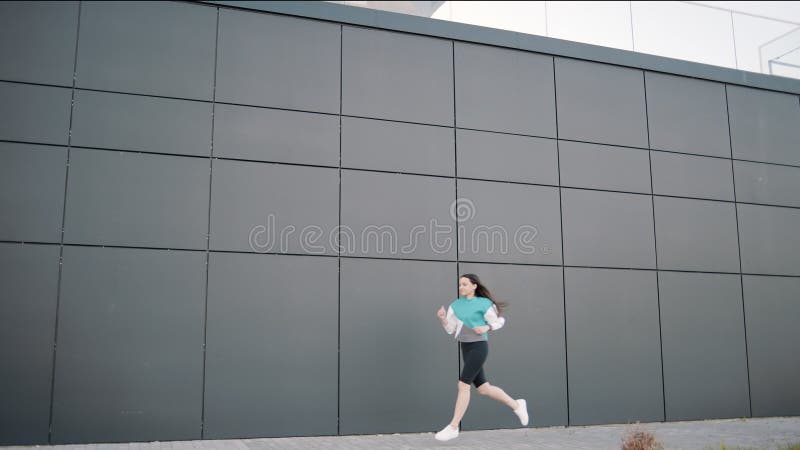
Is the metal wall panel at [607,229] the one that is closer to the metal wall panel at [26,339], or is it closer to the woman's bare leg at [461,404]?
the woman's bare leg at [461,404]

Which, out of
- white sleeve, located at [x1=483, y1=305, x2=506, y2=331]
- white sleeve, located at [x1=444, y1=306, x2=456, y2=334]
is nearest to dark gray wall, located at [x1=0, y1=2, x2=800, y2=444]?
white sleeve, located at [x1=444, y1=306, x2=456, y2=334]

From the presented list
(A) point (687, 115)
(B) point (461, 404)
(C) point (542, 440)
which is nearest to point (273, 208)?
(B) point (461, 404)

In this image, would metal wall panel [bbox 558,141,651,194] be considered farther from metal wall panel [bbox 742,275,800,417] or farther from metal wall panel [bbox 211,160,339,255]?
metal wall panel [bbox 211,160,339,255]

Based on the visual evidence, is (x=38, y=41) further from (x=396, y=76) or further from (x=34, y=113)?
(x=396, y=76)

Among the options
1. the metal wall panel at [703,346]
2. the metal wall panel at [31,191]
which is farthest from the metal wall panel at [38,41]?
the metal wall panel at [703,346]

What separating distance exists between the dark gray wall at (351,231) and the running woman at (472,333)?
938 millimetres

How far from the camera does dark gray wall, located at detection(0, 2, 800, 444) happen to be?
7656mm

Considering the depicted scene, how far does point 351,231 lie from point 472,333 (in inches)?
79.2

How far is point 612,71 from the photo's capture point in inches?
416

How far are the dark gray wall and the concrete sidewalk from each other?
248mm

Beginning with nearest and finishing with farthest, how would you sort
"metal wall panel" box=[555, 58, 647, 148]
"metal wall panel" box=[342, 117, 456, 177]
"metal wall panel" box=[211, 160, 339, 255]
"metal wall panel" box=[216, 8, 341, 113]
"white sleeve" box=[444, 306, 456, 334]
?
"white sleeve" box=[444, 306, 456, 334]
"metal wall panel" box=[211, 160, 339, 255]
"metal wall panel" box=[216, 8, 341, 113]
"metal wall panel" box=[342, 117, 456, 177]
"metal wall panel" box=[555, 58, 647, 148]

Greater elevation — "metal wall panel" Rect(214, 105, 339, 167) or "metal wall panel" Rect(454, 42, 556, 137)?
"metal wall panel" Rect(454, 42, 556, 137)

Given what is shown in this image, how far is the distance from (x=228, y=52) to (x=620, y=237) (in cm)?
592

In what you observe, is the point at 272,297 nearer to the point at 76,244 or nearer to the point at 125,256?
the point at 125,256
